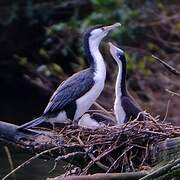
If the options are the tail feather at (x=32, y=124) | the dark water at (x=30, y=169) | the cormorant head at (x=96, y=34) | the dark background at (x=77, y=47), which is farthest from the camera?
the dark background at (x=77, y=47)

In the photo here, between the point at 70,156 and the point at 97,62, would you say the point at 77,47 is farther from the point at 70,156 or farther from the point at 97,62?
the point at 70,156

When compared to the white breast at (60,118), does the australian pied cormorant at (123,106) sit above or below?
above

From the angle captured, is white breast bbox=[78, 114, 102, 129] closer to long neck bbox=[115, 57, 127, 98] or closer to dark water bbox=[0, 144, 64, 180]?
long neck bbox=[115, 57, 127, 98]

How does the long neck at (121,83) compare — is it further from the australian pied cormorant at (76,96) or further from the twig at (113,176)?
the twig at (113,176)

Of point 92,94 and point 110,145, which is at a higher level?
point 92,94

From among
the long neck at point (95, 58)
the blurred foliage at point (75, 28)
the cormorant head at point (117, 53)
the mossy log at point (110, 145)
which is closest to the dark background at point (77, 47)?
the blurred foliage at point (75, 28)

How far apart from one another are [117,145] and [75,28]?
34.8ft

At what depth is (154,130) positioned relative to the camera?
6883 millimetres

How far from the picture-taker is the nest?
6.82 meters

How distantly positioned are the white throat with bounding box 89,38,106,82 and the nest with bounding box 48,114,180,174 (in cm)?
96

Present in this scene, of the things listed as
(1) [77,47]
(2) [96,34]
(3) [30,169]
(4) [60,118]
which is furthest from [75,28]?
(4) [60,118]

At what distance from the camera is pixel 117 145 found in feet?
22.7

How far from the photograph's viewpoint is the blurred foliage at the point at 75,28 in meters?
15.7

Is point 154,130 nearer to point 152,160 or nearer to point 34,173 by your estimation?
point 152,160
